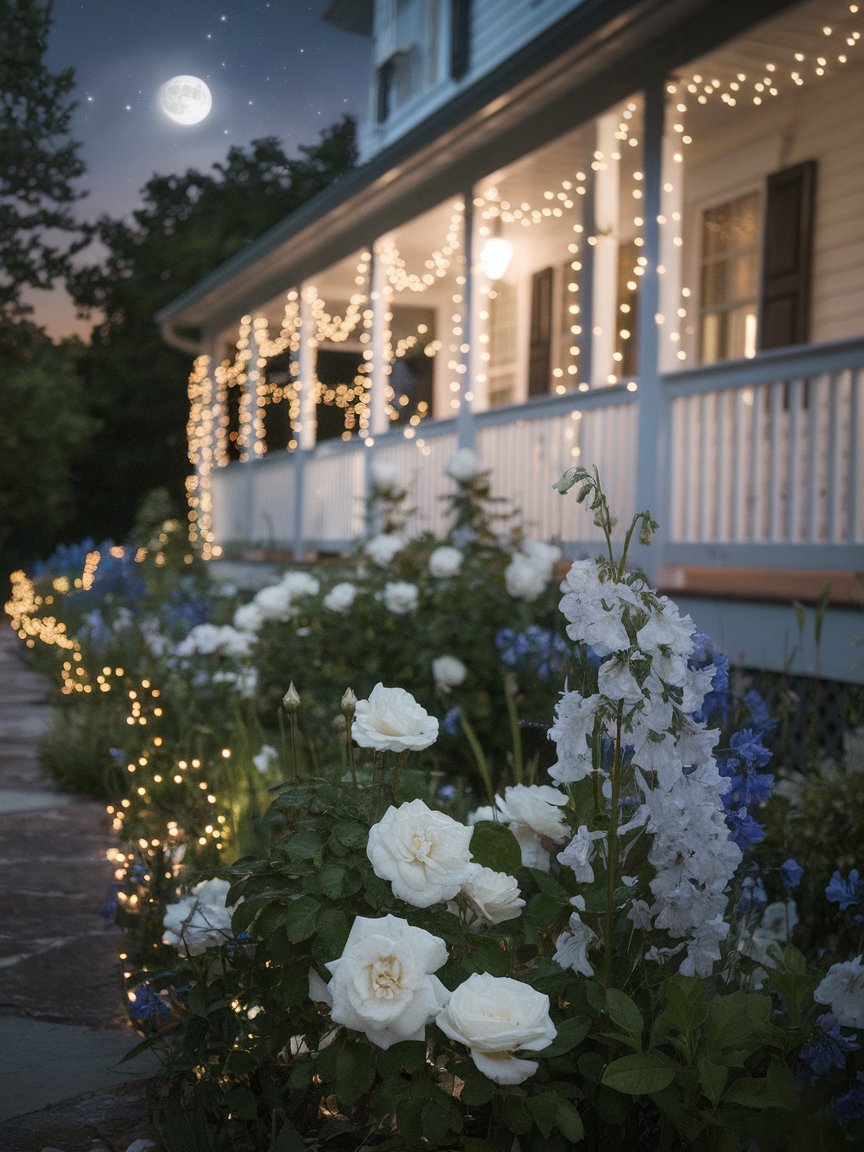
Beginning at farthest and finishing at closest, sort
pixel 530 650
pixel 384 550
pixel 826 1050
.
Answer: pixel 384 550 → pixel 530 650 → pixel 826 1050

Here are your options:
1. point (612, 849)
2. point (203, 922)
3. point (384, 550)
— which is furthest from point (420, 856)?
point (384, 550)

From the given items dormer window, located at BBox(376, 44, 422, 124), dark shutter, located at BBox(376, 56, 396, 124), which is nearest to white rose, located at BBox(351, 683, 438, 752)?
dormer window, located at BBox(376, 44, 422, 124)

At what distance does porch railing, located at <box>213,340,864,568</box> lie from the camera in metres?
5.53

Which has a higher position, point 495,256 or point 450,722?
point 495,256

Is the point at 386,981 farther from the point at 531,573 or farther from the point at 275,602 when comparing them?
the point at 275,602

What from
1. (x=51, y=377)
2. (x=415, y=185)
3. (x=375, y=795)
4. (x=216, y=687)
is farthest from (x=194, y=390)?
(x=375, y=795)

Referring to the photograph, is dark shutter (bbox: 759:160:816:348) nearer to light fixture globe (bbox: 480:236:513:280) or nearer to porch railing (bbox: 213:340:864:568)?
porch railing (bbox: 213:340:864:568)

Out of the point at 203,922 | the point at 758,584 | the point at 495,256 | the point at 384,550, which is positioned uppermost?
the point at 495,256

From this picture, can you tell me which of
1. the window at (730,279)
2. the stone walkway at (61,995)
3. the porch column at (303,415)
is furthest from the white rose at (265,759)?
the porch column at (303,415)

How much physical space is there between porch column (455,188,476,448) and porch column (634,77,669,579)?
234 cm

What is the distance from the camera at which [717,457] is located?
6.28 meters

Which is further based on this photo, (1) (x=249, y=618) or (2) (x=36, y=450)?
(2) (x=36, y=450)

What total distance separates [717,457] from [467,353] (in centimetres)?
299

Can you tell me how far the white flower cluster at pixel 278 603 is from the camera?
551 cm
